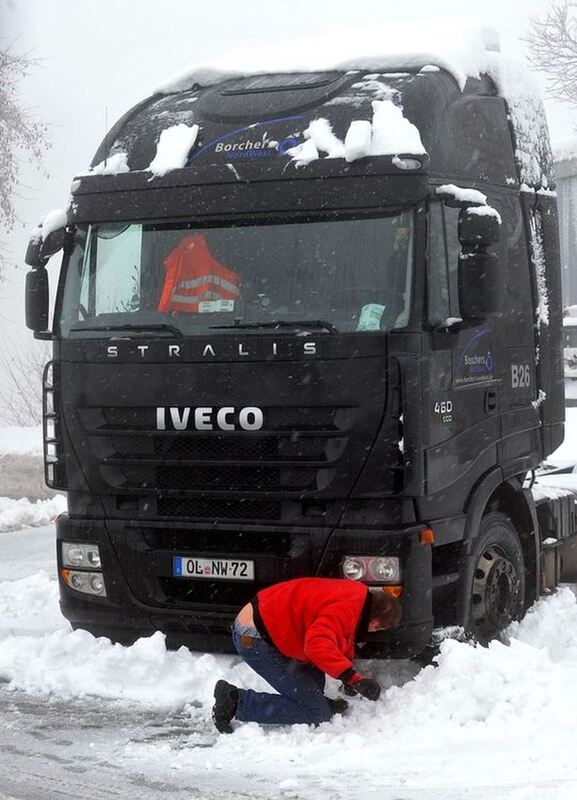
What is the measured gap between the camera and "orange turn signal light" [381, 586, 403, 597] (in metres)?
6.84

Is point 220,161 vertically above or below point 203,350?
above

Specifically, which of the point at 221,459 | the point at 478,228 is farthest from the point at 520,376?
the point at 221,459

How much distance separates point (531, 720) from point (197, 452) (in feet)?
7.64

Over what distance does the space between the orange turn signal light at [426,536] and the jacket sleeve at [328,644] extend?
727 millimetres

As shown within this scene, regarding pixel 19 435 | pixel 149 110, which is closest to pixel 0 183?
pixel 19 435

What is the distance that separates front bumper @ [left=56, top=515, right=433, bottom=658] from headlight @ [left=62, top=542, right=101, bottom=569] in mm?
54

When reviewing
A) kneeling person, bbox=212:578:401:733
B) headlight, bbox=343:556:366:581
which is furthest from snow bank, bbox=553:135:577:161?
kneeling person, bbox=212:578:401:733

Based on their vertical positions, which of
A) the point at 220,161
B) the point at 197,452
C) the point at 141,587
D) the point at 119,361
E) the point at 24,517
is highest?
the point at 220,161

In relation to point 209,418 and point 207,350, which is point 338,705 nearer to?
point 209,418

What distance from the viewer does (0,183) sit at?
21.9m

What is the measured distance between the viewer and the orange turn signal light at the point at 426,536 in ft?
22.6

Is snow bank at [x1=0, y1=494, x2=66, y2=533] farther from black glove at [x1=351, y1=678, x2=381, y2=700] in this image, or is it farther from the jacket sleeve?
black glove at [x1=351, y1=678, x2=381, y2=700]

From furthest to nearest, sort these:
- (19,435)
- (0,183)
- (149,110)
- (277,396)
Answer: (0,183)
(19,435)
(149,110)
(277,396)

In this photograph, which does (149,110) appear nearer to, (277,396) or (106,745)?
(277,396)
